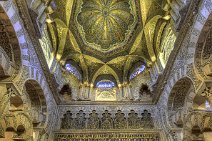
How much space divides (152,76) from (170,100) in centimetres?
182

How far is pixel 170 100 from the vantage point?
30.3 ft

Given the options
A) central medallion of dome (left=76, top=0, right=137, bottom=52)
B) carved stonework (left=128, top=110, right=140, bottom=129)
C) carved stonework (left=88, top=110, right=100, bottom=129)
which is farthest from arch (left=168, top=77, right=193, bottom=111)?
central medallion of dome (left=76, top=0, right=137, bottom=52)

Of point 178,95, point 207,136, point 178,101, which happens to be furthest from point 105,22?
point 207,136

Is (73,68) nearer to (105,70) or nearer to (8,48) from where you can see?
(105,70)

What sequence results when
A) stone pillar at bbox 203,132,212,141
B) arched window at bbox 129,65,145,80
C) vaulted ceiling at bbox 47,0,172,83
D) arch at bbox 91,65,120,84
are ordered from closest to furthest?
stone pillar at bbox 203,132,212,141 < vaulted ceiling at bbox 47,0,172,83 < arched window at bbox 129,65,145,80 < arch at bbox 91,65,120,84

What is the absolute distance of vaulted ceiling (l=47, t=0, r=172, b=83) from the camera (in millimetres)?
10750

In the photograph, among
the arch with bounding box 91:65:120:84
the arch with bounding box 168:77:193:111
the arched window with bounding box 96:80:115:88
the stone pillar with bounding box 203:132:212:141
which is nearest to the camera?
the stone pillar with bounding box 203:132:212:141

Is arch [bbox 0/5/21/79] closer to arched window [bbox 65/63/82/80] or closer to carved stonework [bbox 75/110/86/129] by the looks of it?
carved stonework [bbox 75/110/86/129]

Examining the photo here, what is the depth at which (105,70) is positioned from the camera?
1269 centimetres

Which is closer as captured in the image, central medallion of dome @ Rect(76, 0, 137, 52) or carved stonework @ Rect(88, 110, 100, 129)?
carved stonework @ Rect(88, 110, 100, 129)

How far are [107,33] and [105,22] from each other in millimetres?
595

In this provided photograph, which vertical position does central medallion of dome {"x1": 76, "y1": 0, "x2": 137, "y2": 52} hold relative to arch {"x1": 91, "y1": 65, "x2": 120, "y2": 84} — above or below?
above

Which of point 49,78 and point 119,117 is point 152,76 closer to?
point 119,117

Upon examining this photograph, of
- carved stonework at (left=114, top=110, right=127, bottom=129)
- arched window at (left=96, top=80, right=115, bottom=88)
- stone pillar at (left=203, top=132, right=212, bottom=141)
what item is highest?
arched window at (left=96, top=80, right=115, bottom=88)
